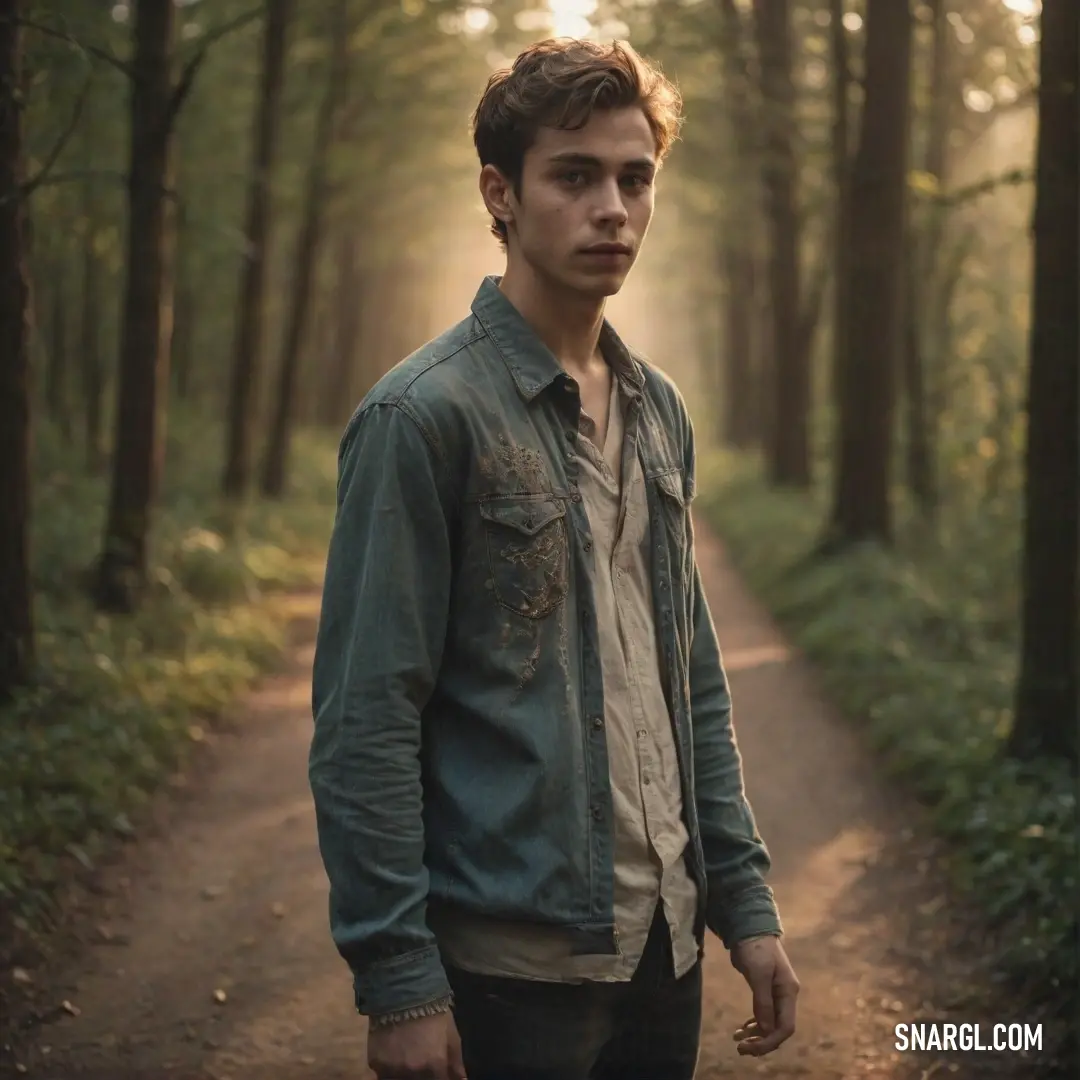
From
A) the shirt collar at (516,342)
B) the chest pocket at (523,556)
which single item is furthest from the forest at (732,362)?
the shirt collar at (516,342)

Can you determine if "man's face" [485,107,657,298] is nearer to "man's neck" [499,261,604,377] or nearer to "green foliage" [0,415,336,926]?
"man's neck" [499,261,604,377]

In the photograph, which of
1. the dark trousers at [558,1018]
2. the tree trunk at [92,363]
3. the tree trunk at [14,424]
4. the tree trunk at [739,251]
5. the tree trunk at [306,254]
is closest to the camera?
the dark trousers at [558,1018]

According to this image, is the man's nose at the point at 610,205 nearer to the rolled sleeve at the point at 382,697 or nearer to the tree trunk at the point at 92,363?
the rolled sleeve at the point at 382,697

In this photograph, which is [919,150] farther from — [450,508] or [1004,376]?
[450,508]

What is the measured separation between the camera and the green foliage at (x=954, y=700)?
576cm

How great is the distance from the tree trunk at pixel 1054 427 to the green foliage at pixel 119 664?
4.90 meters

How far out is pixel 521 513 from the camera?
2385mm

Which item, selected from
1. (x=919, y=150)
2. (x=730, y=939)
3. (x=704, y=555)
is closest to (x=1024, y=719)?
(x=730, y=939)

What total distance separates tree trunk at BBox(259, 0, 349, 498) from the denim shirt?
15022 millimetres

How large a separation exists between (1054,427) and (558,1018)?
17.8 ft

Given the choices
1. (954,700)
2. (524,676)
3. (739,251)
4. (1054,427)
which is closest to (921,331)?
(954,700)

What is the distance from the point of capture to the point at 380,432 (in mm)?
2297

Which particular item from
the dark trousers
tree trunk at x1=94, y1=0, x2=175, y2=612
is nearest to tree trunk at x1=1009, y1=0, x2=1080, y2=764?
the dark trousers

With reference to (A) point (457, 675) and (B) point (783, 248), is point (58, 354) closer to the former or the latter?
(B) point (783, 248)
